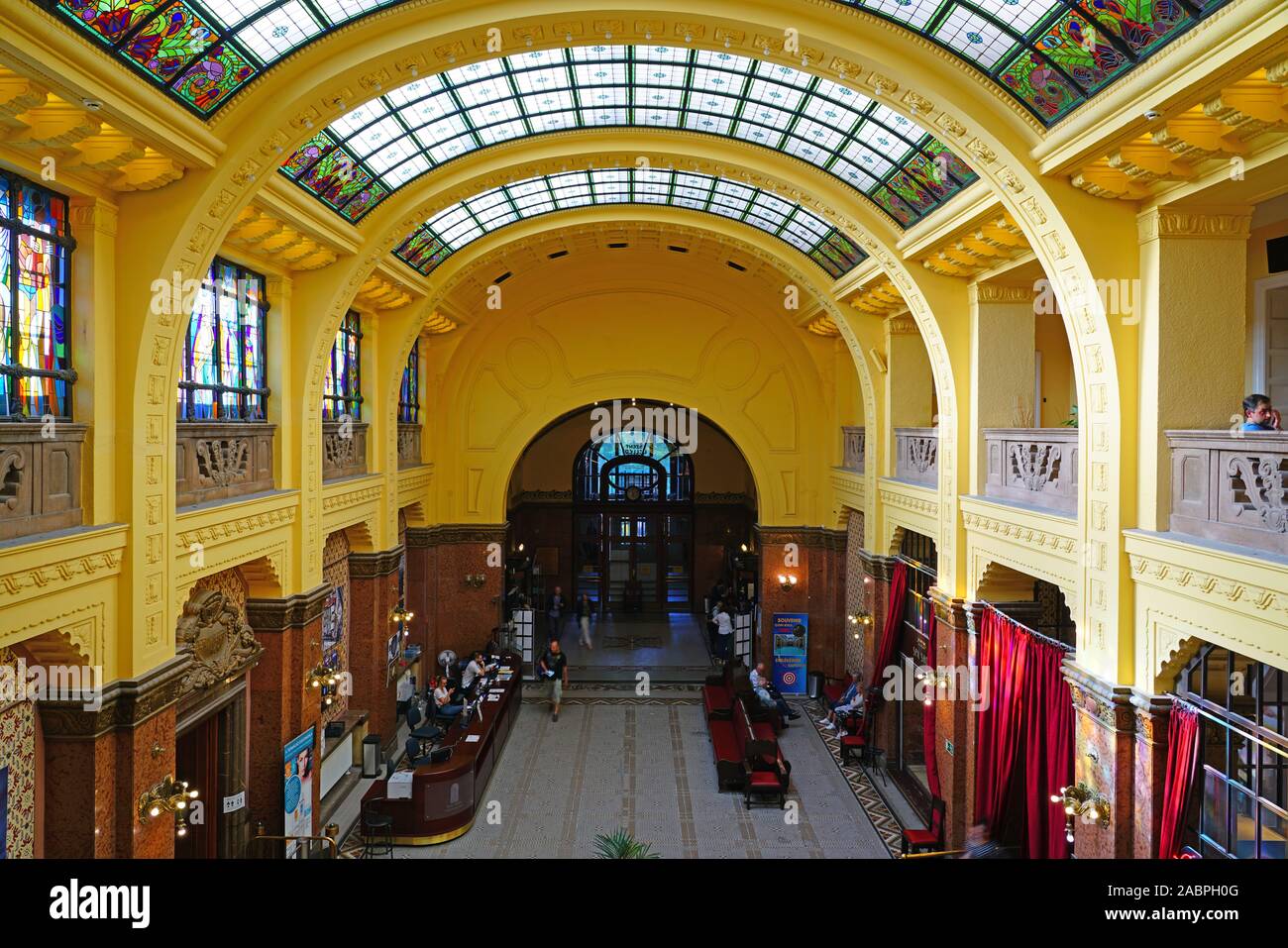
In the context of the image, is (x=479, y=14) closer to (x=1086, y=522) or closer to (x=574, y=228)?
(x=1086, y=522)

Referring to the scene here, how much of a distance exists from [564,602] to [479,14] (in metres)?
21.9

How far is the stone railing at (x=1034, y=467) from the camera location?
31.0ft

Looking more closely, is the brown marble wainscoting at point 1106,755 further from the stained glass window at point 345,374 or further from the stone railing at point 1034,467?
the stained glass window at point 345,374

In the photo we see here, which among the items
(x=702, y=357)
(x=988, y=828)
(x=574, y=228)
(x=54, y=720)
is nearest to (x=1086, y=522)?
(x=988, y=828)

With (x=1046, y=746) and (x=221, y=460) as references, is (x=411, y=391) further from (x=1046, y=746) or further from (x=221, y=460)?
(x=1046, y=746)

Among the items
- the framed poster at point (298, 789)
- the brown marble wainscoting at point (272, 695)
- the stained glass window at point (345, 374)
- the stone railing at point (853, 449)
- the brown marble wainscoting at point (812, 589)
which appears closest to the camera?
the brown marble wainscoting at point (272, 695)

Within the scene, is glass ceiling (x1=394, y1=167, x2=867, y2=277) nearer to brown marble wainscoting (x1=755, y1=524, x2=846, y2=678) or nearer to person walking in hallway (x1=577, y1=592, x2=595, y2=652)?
brown marble wainscoting (x1=755, y1=524, x2=846, y2=678)

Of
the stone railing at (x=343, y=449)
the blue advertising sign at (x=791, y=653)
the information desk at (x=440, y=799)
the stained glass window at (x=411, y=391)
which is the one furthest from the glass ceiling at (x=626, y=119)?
the blue advertising sign at (x=791, y=653)

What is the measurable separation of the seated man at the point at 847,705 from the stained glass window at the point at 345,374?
10960 mm

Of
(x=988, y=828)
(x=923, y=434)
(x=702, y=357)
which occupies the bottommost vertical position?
(x=988, y=828)

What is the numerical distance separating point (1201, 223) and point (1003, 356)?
4314 mm

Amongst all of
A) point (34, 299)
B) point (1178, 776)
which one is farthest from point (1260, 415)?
point (34, 299)

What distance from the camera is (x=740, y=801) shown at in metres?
14.5

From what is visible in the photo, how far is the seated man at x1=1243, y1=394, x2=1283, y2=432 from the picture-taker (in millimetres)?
6977
